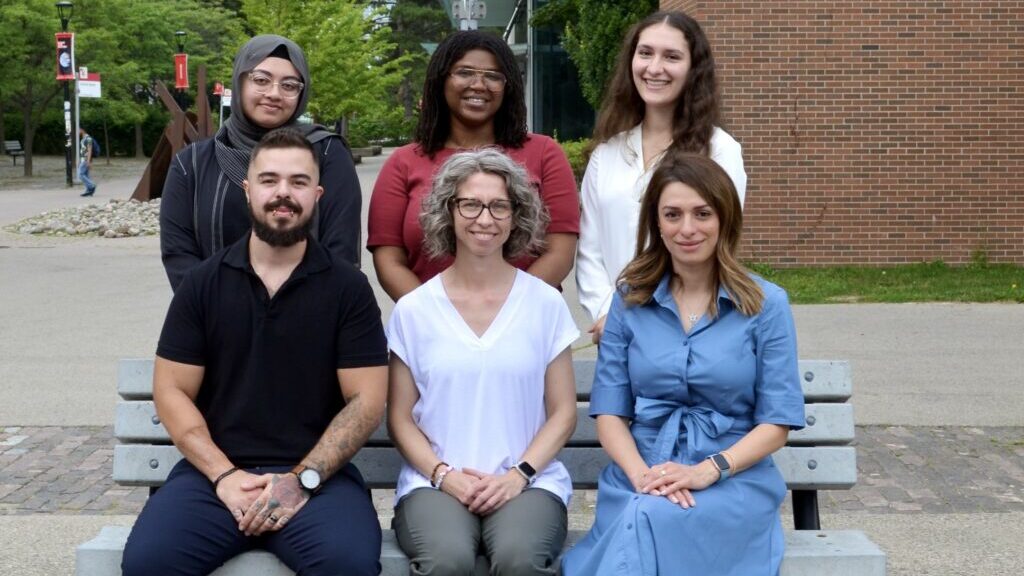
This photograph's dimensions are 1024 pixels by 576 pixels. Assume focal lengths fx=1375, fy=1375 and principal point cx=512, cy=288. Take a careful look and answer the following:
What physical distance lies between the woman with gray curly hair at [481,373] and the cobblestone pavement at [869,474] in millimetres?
2010

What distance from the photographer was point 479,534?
3.83 meters

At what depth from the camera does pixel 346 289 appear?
13.1ft

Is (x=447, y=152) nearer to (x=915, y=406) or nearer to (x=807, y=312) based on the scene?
(x=915, y=406)

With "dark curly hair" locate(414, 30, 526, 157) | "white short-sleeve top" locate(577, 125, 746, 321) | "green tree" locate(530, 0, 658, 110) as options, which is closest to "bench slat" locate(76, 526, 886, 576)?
"white short-sleeve top" locate(577, 125, 746, 321)

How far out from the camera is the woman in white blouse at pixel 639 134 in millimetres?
4484

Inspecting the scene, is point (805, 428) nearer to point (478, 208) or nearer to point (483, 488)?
point (483, 488)

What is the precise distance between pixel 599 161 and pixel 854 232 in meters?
10.8

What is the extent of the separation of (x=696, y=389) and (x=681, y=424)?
4.3 inches

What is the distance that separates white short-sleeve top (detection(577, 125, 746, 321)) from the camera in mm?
4551

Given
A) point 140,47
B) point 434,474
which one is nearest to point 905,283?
point 434,474

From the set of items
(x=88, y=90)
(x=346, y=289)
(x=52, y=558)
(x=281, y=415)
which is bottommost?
(x=52, y=558)

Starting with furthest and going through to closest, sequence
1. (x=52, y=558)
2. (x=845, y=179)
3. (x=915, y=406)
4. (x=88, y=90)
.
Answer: (x=88, y=90)
(x=845, y=179)
(x=915, y=406)
(x=52, y=558)

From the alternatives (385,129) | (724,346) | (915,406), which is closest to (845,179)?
(915,406)

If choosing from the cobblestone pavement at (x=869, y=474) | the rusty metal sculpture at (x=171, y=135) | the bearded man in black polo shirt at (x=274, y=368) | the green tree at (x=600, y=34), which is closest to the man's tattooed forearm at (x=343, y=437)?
the bearded man in black polo shirt at (x=274, y=368)
